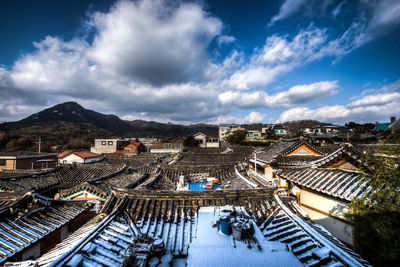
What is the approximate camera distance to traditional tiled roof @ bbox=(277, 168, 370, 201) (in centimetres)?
598

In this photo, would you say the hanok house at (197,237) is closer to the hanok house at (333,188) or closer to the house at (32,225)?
the hanok house at (333,188)

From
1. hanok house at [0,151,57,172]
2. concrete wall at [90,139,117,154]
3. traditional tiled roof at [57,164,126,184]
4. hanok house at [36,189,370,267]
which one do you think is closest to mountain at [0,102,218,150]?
concrete wall at [90,139,117,154]

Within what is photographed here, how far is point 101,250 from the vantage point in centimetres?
402

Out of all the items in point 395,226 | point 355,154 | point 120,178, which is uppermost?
point 355,154

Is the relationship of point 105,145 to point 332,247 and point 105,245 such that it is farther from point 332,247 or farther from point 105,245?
point 332,247

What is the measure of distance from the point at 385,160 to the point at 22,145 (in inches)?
2914

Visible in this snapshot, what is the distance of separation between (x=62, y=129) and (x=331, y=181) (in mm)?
101469

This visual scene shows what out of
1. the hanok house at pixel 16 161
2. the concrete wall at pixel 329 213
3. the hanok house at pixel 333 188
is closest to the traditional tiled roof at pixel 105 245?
the hanok house at pixel 333 188

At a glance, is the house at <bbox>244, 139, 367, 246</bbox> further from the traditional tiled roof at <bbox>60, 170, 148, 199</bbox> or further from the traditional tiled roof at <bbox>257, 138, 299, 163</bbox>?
the traditional tiled roof at <bbox>60, 170, 148, 199</bbox>

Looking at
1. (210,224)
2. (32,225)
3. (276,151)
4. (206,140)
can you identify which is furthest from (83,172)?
(206,140)

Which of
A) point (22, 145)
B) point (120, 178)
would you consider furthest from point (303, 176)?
point (22, 145)

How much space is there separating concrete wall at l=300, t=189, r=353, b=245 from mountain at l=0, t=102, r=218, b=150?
6631cm

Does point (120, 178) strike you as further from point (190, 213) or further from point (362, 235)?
point (362, 235)

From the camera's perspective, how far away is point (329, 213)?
283 inches
